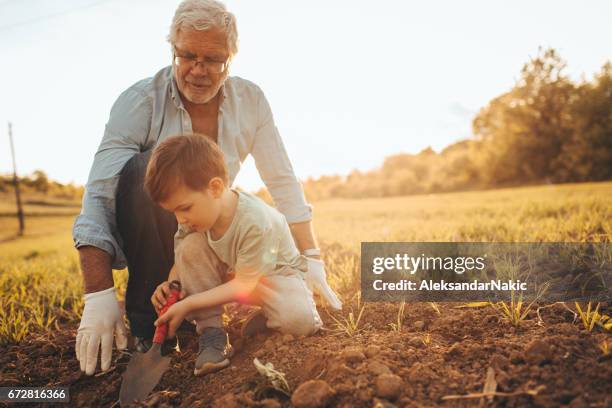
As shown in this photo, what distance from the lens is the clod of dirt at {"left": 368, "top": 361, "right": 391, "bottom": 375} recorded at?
1.52 metres

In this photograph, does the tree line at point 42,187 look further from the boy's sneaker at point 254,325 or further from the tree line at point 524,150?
the boy's sneaker at point 254,325

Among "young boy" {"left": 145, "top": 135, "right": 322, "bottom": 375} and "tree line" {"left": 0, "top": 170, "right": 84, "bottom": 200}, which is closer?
"young boy" {"left": 145, "top": 135, "right": 322, "bottom": 375}

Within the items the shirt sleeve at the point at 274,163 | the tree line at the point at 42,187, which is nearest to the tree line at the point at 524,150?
the tree line at the point at 42,187

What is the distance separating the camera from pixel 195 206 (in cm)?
188

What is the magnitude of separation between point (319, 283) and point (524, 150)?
61.6ft

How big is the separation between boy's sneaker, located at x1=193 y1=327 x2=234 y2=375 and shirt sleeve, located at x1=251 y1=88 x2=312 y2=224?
0.95m

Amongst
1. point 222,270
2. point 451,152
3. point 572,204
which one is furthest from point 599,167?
point 222,270

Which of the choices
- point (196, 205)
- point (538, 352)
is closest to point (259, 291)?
point (196, 205)

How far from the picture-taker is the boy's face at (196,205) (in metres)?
1.85

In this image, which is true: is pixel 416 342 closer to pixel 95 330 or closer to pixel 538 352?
pixel 538 352

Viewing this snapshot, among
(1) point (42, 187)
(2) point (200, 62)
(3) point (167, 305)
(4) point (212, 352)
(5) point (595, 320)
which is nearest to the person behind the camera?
(5) point (595, 320)

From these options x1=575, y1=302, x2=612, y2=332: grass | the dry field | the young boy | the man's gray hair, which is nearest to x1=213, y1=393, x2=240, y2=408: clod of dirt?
the dry field

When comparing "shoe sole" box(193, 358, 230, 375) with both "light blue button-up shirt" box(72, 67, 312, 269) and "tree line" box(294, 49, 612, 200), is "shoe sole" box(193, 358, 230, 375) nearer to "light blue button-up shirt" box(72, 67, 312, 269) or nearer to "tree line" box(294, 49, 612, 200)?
"light blue button-up shirt" box(72, 67, 312, 269)

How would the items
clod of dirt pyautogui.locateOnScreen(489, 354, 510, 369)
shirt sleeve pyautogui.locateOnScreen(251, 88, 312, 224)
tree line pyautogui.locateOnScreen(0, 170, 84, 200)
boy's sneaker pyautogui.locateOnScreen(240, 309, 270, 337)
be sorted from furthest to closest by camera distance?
tree line pyautogui.locateOnScreen(0, 170, 84, 200)
shirt sleeve pyautogui.locateOnScreen(251, 88, 312, 224)
boy's sneaker pyautogui.locateOnScreen(240, 309, 270, 337)
clod of dirt pyautogui.locateOnScreen(489, 354, 510, 369)
